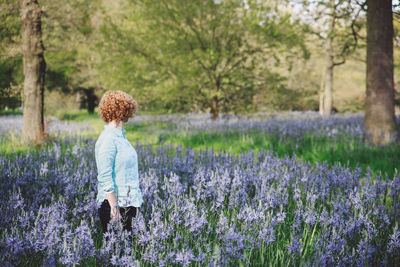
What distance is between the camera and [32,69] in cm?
732

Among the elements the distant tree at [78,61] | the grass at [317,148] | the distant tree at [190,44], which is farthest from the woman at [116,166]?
the distant tree at [78,61]

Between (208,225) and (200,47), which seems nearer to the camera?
(208,225)

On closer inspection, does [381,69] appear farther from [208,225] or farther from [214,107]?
[208,225]

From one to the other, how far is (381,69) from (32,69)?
304 inches

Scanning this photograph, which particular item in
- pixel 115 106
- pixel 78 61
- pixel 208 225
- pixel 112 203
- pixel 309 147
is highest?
pixel 78 61

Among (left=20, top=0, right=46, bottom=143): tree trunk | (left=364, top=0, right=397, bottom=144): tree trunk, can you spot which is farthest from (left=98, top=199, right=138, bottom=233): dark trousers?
(left=364, top=0, right=397, bottom=144): tree trunk

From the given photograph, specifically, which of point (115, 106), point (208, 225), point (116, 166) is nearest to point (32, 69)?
point (115, 106)

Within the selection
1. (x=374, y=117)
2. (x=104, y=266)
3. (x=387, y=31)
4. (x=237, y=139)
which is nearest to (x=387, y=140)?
(x=374, y=117)

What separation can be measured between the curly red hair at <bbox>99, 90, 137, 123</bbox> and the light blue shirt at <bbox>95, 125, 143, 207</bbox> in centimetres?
10

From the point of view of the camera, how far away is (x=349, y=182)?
12.4 ft

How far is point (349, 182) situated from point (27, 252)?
10.9 feet

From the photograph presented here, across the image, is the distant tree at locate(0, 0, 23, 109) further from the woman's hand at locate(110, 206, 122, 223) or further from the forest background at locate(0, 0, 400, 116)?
the woman's hand at locate(110, 206, 122, 223)

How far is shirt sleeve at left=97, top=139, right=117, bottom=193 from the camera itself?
257 cm

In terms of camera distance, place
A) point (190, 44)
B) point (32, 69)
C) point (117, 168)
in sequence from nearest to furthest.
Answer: point (117, 168)
point (32, 69)
point (190, 44)
